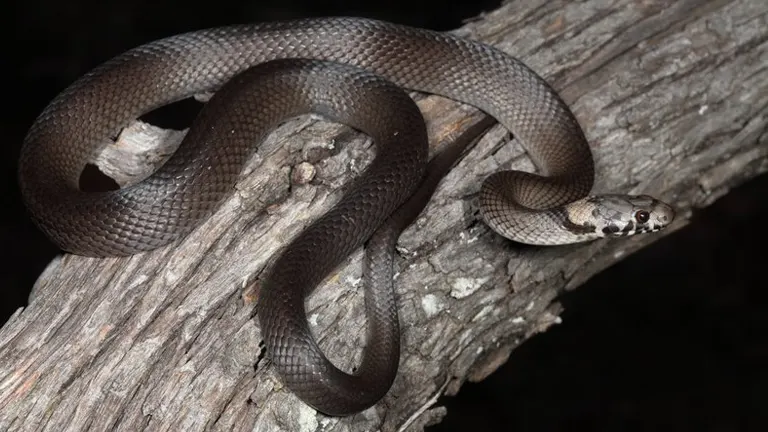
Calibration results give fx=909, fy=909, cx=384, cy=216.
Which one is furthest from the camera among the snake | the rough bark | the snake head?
the snake head

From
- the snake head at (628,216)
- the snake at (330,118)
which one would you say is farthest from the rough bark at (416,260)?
the snake head at (628,216)

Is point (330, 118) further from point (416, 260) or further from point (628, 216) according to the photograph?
point (628, 216)

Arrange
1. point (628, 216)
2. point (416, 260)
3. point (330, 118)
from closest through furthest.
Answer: point (416, 260) < point (628, 216) < point (330, 118)

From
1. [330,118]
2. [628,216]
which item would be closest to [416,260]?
[330,118]

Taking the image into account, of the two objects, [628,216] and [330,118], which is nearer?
[628,216]

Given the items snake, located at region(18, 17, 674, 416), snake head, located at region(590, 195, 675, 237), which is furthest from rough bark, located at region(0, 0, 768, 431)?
snake head, located at region(590, 195, 675, 237)

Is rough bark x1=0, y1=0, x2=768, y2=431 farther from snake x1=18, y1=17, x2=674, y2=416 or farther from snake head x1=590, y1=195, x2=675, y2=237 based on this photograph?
snake head x1=590, y1=195, x2=675, y2=237

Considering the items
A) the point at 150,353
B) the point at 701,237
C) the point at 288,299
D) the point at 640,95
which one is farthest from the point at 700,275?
the point at 150,353

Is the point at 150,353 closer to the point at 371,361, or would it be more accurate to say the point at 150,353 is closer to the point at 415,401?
the point at 371,361
